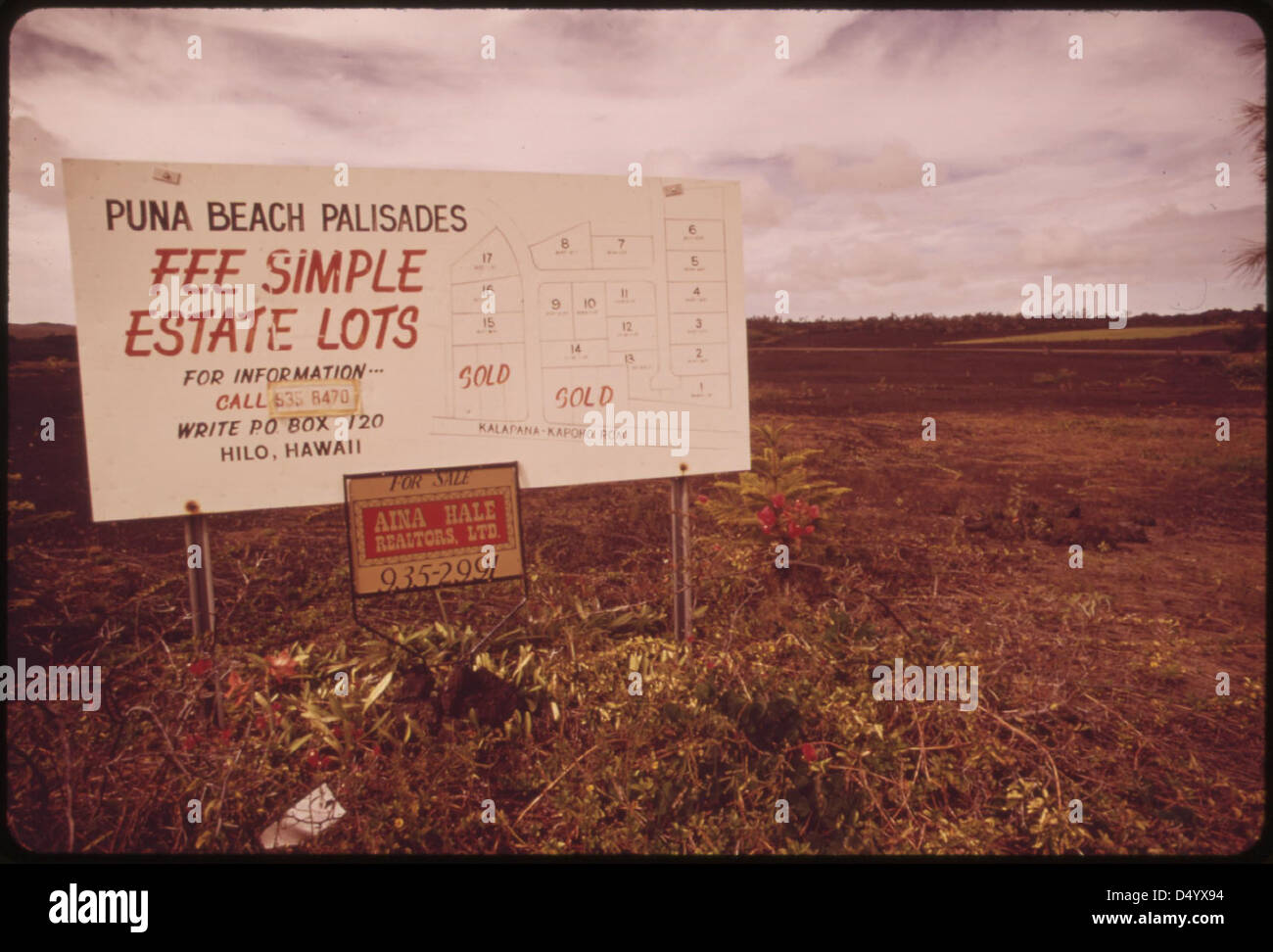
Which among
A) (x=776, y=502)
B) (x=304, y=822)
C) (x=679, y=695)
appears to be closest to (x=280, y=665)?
(x=304, y=822)

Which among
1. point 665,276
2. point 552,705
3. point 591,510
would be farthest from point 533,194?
point 591,510

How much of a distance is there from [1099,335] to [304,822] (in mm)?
18016

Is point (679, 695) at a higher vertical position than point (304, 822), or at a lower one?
higher

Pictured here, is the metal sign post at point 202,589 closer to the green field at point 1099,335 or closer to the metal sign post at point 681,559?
the metal sign post at point 681,559

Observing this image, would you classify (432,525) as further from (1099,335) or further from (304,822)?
(1099,335)

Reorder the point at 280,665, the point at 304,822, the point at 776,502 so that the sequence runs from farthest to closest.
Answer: the point at 776,502, the point at 280,665, the point at 304,822

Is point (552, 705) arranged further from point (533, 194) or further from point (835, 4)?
point (835, 4)

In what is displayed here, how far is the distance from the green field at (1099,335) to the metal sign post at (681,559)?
12165mm

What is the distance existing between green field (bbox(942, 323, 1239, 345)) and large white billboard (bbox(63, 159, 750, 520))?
1222 cm

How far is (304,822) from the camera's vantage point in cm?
280

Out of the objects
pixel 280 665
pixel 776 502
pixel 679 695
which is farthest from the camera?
pixel 776 502

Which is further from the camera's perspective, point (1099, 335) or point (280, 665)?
point (1099, 335)

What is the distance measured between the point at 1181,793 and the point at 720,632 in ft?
7.25

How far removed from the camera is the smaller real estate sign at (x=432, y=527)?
11.1 feet
